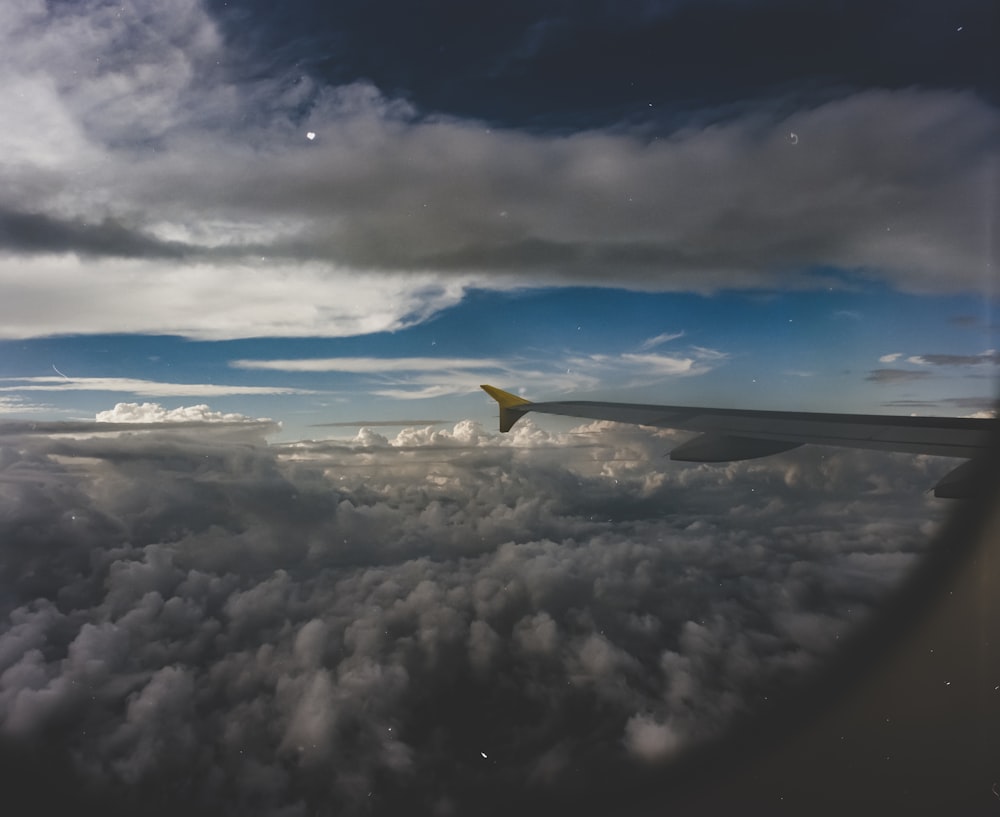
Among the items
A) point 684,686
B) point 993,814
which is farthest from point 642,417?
point 684,686

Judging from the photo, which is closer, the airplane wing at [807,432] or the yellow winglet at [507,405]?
the airplane wing at [807,432]

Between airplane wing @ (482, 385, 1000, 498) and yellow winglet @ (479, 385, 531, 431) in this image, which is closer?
airplane wing @ (482, 385, 1000, 498)

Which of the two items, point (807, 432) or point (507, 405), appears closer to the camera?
point (807, 432)

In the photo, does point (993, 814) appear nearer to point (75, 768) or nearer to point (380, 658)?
point (380, 658)
